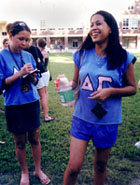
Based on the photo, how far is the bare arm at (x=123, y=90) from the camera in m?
1.78

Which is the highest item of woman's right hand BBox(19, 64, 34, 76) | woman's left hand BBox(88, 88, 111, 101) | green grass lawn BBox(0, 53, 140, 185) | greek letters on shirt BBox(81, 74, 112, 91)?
woman's right hand BBox(19, 64, 34, 76)

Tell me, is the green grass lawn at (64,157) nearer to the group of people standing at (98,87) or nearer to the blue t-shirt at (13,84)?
the group of people standing at (98,87)

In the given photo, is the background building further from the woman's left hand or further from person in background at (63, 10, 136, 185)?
the woman's left hand

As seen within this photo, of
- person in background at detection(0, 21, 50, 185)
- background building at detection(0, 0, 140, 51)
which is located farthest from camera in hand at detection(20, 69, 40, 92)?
background building at detection(0, 0, 140, 51)

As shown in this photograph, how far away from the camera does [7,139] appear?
3.89m

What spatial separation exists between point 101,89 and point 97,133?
1.40 ft

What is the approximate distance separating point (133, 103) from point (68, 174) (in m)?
4.55

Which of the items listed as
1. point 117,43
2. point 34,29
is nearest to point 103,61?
point 117,43

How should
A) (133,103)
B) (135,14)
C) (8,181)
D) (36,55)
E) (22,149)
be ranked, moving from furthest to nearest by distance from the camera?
(135,14), (133,103), (36,55), (8,181), (22,149)

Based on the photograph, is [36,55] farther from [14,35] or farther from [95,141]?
[95,141]

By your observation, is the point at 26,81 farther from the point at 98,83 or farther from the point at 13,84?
the point at 98,83

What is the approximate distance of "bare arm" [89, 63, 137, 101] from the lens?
1780 millimetres

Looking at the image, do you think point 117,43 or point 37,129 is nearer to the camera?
point 117,43

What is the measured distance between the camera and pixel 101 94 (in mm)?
1771
